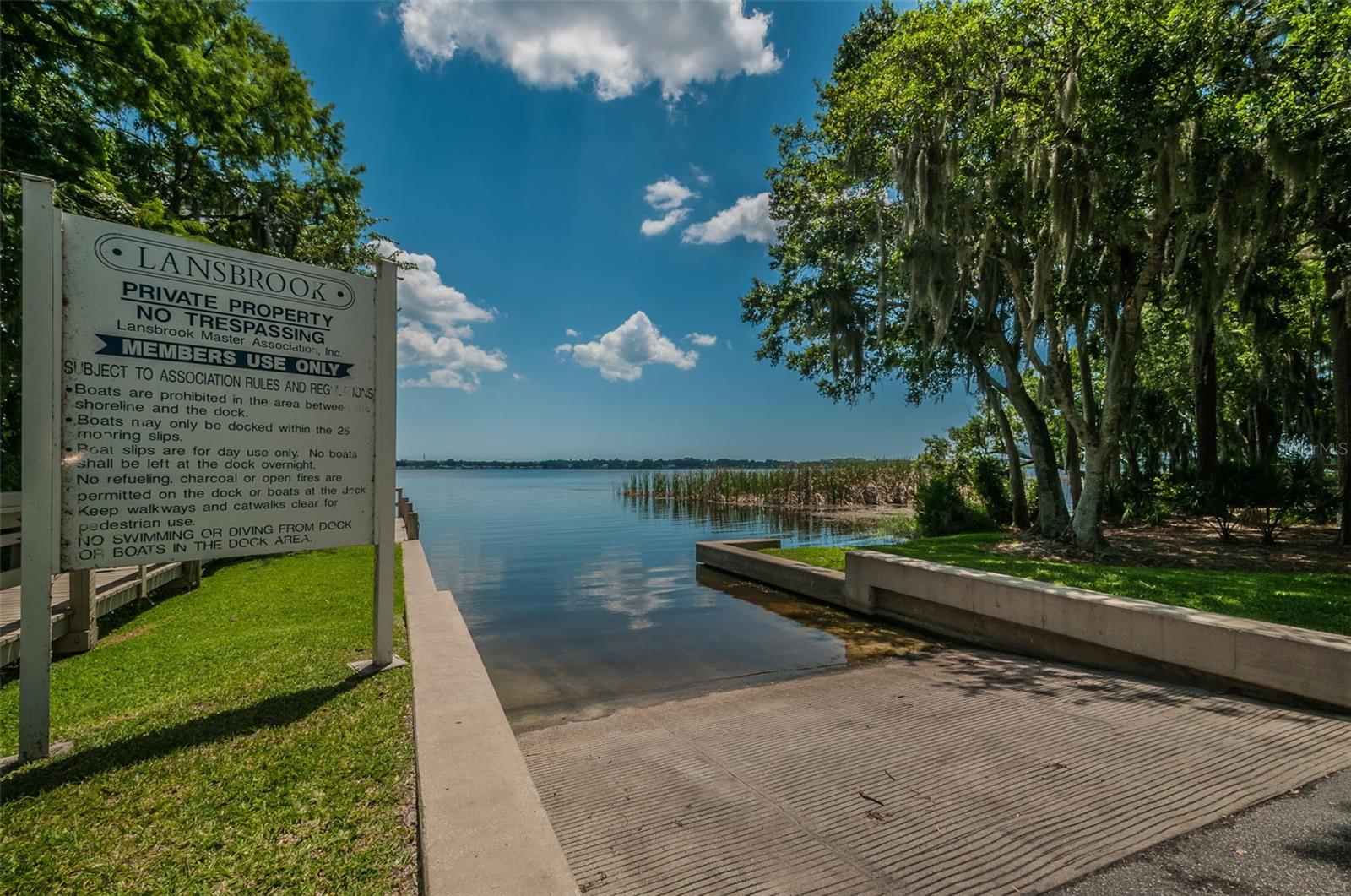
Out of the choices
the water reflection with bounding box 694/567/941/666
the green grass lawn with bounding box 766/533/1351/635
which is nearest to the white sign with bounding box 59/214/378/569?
the water reflection with bounding box 694/567/941/666

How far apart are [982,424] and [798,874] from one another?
19231 mm

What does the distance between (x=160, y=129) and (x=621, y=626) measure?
34.9 ft

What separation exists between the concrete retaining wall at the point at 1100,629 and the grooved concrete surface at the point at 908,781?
26cm

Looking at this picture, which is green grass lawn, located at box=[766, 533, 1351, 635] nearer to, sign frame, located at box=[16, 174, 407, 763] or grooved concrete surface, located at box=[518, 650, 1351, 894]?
grooved concrete surface, located at box=[518, 650, 1351, 894]

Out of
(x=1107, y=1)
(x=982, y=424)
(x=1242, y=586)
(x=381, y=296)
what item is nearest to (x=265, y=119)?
(x=381, y=296)

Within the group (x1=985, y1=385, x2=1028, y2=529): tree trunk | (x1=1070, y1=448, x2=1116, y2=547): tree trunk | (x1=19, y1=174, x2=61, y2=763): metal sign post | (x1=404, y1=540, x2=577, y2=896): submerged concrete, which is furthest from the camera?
(x1=985, y1=385, x2=1028, y2=529): tree trunk

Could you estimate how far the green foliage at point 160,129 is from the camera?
704 cm

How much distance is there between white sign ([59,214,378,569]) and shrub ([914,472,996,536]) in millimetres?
14196

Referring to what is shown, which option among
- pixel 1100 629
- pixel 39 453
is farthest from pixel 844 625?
pixel 39 453

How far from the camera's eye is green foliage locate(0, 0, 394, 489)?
7.04m

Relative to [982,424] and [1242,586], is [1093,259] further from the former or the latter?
[982,424]

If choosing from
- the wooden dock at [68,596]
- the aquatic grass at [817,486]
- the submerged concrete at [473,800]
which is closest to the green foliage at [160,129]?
the wooden dock at [68,596]

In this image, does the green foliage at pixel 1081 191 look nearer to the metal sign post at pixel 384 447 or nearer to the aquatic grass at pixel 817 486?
the metal sign post at pixel 384 447

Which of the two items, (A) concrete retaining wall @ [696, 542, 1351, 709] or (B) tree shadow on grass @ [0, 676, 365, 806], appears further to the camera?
(A) concrete retaining wall @ [696, 542, 1351, 709]
